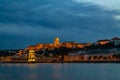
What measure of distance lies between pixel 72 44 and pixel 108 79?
420 ft

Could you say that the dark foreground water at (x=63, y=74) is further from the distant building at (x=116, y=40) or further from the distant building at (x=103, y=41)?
the distant building at (x=103, y=41)

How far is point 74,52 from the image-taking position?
14150 cm

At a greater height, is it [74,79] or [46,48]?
[46,48]

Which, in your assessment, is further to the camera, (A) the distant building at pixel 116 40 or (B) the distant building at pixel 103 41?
(B) the distant building at pixel 103 41

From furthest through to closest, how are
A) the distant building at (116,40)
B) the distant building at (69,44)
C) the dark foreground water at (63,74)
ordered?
the distant building at (69,44) → the distant building at (116,40) → the dark foreground water at (63,74)

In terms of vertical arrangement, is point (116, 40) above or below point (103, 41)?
above

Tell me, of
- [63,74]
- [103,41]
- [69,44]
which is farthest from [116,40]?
[63,74]

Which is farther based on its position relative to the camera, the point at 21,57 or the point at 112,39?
the point at 112,39

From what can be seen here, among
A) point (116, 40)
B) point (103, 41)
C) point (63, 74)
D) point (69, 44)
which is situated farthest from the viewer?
point (69, 44)

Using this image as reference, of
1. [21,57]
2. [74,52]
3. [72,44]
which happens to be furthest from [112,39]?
[21,57]

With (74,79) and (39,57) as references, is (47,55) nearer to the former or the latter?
(39,57)

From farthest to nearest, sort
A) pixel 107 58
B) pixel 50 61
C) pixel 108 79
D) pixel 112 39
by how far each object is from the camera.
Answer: pixel 112 39 → pixel 50 61 → pixel 107 58 → pixel 108 79

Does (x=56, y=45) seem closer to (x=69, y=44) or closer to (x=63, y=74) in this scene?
(x=69, y=44)

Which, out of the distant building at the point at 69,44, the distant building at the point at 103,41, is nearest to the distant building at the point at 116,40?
the distant building at the point at 103,41
